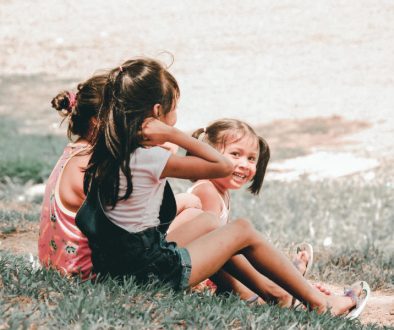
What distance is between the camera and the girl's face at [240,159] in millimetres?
4648

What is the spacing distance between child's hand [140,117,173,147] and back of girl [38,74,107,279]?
319 millimetres

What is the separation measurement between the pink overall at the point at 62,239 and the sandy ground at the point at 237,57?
5.94m

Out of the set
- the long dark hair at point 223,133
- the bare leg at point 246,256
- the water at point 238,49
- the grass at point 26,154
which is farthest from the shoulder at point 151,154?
the water at point 238,49

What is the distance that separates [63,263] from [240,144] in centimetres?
134

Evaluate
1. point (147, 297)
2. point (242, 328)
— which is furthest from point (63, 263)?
point (242, 328)

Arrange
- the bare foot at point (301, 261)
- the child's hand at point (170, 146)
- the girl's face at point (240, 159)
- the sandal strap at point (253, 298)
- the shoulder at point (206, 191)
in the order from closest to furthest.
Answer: the sandal strap at point (253, 298)
the child's hand at point (170, 146)
the shoulder at point (206, 191)
the girl's face at point (240, 159)
the bare foot at point (301, 261)

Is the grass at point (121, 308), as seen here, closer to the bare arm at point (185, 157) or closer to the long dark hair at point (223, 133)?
the bare arm at point (185, 157)

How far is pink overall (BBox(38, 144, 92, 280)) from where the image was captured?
3.76 meters

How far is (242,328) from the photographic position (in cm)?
330

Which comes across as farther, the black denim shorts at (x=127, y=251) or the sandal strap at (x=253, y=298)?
the sandal strap at (x=253, y=298)

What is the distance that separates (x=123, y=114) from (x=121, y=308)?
869 mm

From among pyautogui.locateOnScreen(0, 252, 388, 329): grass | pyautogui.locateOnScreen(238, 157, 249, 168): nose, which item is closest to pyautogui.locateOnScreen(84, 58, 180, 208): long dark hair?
pyautogui.locateOnScreen(0, 252, 388, 329): grass

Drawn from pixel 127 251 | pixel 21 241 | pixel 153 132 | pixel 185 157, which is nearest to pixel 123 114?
pixel 153 132

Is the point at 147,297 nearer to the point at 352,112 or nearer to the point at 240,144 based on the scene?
the point at 240,144
